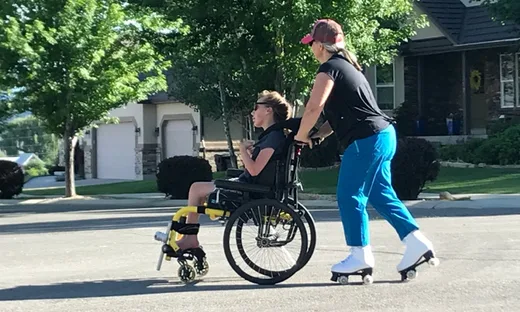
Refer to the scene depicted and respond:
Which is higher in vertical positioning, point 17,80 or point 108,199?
point 17,80

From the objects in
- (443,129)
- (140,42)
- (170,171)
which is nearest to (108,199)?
(170,171)

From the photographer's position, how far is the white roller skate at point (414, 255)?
7.08 meters

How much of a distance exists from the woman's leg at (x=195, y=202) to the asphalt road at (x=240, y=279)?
357 millimetres

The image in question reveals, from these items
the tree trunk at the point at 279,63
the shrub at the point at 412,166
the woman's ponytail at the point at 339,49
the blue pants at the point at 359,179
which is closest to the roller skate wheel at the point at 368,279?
the blue pants at the point at 359,179

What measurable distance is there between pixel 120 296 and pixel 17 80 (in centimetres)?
1461

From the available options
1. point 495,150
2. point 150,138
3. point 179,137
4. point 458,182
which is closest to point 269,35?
point 458,182

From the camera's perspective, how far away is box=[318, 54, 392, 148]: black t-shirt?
22.8 feet

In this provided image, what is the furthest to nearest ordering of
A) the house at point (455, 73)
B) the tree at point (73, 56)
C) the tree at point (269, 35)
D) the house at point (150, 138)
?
the house at point (150, 138), the house at point (455, 73), the tree at point (73, 56), the tree at point (269, 35)

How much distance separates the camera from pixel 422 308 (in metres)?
6.17

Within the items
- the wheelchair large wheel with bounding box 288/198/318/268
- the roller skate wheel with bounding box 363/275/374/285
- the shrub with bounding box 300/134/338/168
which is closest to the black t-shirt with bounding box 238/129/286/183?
the wheelchair large wheel with bounding box 288/198/318/268

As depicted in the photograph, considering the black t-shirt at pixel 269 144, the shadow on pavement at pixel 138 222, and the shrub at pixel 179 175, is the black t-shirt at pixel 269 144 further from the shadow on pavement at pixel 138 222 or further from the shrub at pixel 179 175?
the shrub at pixel 179 175

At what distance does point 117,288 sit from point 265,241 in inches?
51.8

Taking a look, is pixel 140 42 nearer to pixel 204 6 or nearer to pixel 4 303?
pixel 204 6

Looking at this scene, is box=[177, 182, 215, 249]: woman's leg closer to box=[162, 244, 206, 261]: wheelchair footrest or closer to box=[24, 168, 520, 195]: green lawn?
box=[162, 244, 206, 261]: wheelchair footrest
